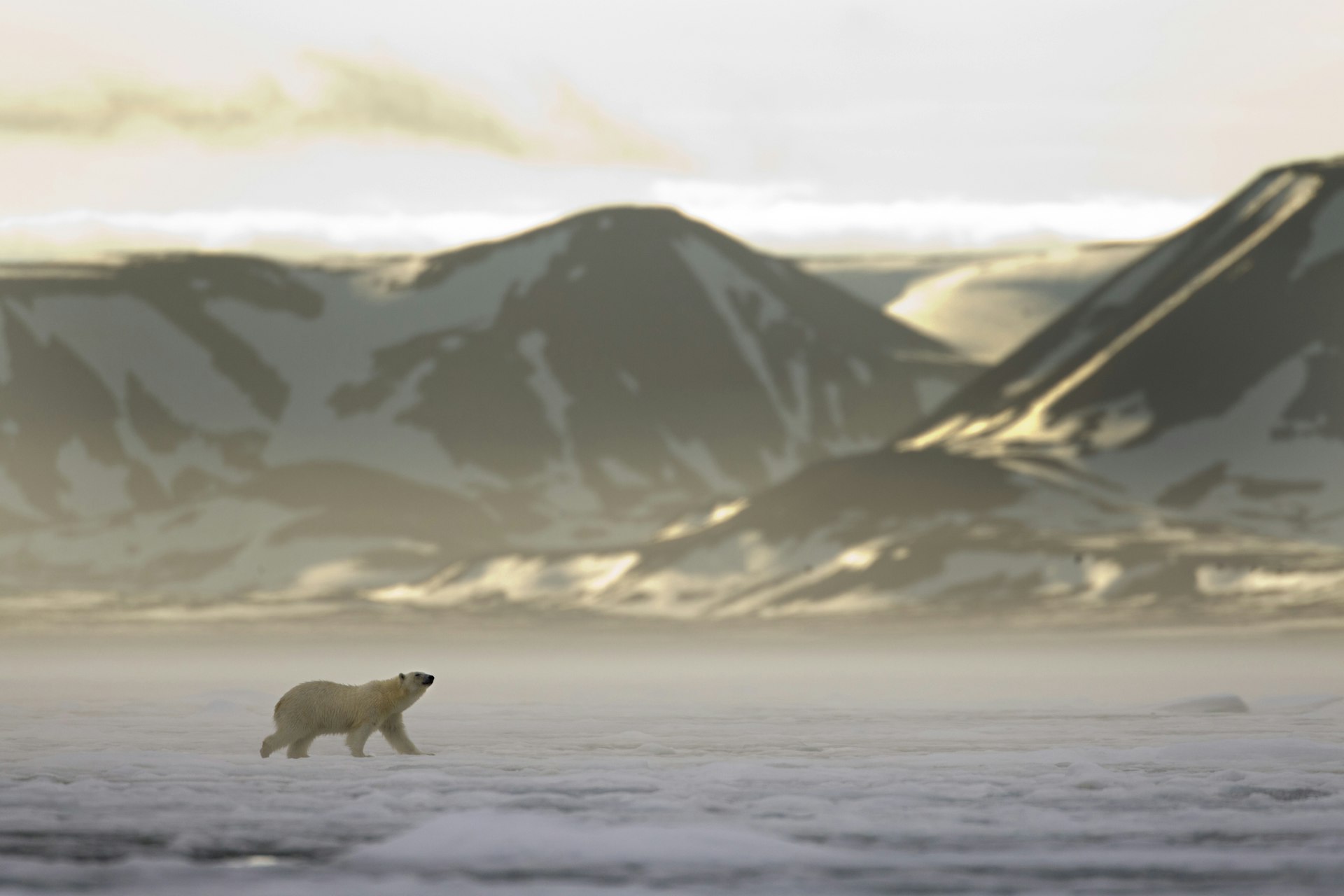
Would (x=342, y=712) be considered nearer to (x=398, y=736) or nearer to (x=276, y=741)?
(x=398, y=736)

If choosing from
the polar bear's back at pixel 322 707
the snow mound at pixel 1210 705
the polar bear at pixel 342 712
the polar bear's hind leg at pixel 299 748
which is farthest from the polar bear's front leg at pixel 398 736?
the snow mound at pixel 1210 705

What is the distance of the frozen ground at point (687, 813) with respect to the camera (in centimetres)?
2680

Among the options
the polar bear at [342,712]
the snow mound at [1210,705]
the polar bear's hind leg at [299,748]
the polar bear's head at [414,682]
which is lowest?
the polar bear's hind leg at [299,748]

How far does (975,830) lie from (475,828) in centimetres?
809

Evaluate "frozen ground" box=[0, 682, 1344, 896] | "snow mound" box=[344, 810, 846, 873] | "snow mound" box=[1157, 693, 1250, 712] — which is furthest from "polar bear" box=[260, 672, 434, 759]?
"snow mound" box=[1157, 693, 1250, 712]

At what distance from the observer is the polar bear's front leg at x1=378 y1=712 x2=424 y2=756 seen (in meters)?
43.8

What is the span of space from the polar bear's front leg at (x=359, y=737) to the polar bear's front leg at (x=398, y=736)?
0.38 meters

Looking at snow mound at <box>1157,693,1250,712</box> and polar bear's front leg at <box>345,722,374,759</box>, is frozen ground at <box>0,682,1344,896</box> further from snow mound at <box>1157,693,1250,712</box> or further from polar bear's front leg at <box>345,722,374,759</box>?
snow mound at <box>1157,693,1250,712</box>

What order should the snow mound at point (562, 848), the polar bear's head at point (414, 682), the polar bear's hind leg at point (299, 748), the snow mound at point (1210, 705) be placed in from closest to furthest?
the snow mound at point (562, 848) < the polar bear's head at point (414, 682) < the polar bear's hind leg at point (299, 748) < the snow mound at point (1210, 705)

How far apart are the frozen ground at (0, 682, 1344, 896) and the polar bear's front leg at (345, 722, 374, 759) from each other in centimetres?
47

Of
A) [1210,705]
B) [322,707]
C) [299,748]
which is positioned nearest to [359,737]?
[322,707]

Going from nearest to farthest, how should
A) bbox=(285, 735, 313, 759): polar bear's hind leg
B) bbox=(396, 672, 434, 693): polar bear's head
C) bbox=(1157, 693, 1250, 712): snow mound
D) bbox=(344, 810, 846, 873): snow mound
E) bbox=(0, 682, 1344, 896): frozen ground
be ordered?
bbox=(0, 682, 1344, 896): frozen ground, bbox=(344, 810, 846, 873): snow mound, bbox=(396, 672, 434, 693): polar bear's head, bbox=(285, 735, 313, 759): polar bear's hind leg, bbox=(1157, 693, 1250, 712): snow mound

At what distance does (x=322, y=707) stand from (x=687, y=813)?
43.6 feet

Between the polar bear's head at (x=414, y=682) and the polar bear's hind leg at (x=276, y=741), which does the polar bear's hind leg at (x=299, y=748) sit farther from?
the polar bear's head at (x=414, y=682)
